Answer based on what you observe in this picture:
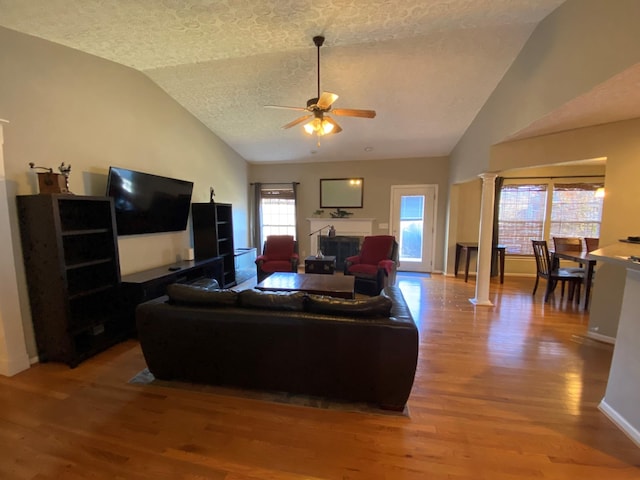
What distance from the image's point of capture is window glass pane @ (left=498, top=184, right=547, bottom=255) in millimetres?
5988

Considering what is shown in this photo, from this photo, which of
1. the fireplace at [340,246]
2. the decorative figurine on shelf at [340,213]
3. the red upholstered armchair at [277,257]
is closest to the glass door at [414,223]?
the fireplace at [340,246]

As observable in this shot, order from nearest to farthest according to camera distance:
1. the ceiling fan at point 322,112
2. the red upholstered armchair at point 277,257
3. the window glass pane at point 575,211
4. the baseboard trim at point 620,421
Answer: the baseboard trim at point 620,421, the ceiling fan at point 322,112, the red upholstered armchair at point 277,257, the window glass pane at point 575,211

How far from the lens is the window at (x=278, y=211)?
275 inches

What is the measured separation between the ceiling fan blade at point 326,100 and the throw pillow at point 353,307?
6.04 ft

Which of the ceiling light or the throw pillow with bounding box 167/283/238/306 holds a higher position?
the ceiling light

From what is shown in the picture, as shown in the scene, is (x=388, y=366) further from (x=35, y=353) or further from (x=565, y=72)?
(x=35, y=353)

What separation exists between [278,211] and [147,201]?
142 inches

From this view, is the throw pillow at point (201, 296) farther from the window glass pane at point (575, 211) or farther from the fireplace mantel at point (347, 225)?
the window glass pane at point (575, 211)

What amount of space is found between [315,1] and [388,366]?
3018mm

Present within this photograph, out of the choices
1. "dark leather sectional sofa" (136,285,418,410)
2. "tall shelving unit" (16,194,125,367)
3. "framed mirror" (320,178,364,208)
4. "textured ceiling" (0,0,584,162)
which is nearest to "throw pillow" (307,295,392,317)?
"dark leather sectional sofa" (136,285,418,410)

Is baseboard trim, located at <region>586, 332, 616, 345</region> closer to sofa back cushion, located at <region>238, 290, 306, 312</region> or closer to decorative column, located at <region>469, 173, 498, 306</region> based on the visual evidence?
decorative column, located at <region>469, 173, 498, 306</region>

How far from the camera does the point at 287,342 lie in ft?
6.66

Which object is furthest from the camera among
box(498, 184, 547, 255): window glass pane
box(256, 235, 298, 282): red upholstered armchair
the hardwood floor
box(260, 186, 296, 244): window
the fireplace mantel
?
box(260, 186, 296, 244): window

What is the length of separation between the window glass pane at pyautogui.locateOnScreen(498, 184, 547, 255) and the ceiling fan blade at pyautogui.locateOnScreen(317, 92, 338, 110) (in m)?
5.22
